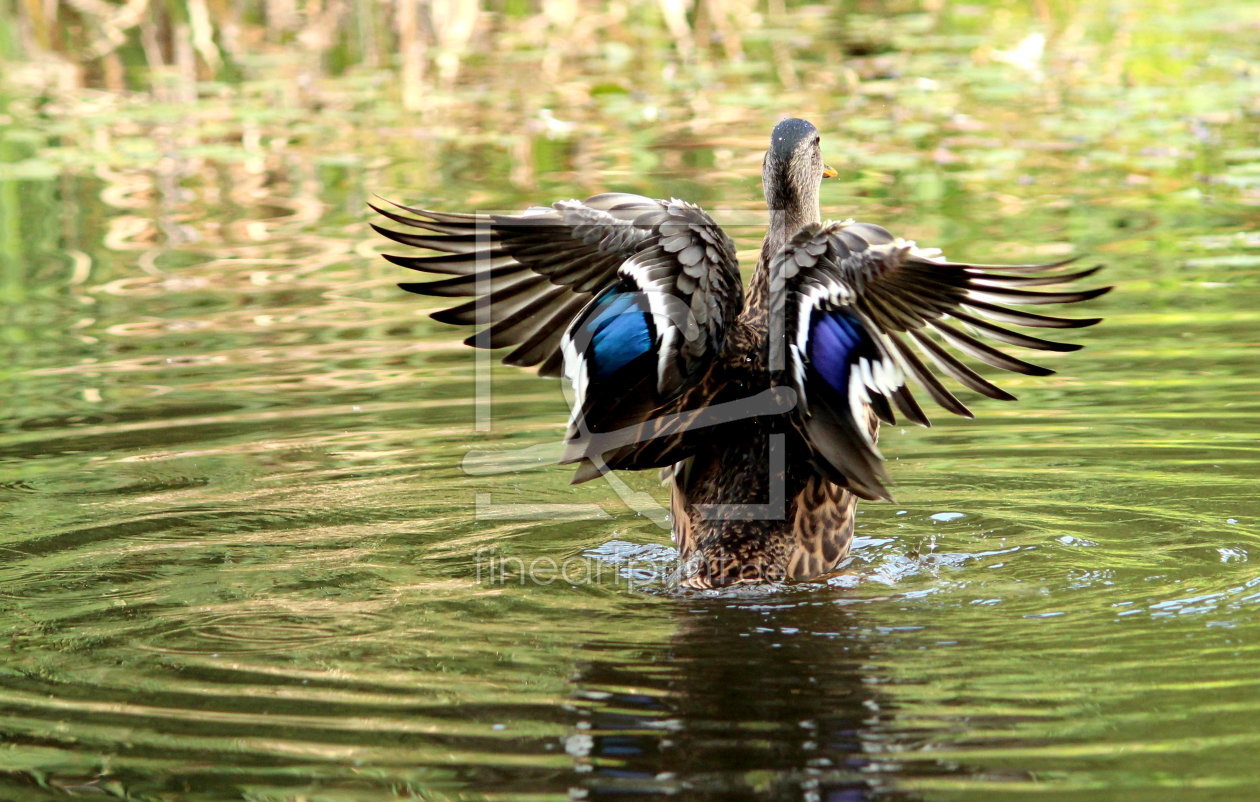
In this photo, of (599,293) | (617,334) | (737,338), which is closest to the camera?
(617,334)

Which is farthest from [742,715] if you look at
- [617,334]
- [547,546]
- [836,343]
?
[547,546]

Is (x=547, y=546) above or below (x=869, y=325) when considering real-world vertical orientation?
below

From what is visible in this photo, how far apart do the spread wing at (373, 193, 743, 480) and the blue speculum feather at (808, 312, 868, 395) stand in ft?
1.16

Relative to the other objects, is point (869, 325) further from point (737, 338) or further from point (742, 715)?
point (742, 715)

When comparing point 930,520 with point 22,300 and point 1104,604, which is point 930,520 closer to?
point 1104,604

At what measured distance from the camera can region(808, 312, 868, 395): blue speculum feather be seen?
4859mm

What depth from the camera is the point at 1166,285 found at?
356 inches

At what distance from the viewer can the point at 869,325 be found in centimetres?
488

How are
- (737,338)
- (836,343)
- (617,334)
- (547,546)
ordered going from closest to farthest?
(836,343)
(617,334)
(737,338)
(547,546)

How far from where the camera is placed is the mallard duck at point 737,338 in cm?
491

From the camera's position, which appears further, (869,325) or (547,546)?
(547,546)

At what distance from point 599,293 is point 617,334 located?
27cm

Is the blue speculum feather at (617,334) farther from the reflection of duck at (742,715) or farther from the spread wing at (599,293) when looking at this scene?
the reflection of duck at (742,715)

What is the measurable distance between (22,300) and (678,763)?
6985 mm
